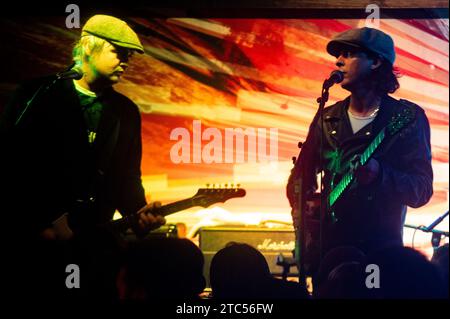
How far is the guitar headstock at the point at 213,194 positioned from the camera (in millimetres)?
4660

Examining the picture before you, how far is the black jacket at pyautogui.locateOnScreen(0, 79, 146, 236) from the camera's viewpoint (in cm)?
446

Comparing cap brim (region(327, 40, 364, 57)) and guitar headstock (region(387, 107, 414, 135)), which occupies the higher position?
cap brim (region(327, 40, 364, 57))

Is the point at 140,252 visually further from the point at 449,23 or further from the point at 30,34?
the point at 449,23

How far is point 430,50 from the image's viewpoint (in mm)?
5242

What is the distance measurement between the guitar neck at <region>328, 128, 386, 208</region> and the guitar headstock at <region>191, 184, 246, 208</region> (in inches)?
28.7

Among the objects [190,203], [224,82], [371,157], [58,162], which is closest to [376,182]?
[371,157]

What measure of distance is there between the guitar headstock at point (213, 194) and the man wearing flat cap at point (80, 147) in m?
0.37

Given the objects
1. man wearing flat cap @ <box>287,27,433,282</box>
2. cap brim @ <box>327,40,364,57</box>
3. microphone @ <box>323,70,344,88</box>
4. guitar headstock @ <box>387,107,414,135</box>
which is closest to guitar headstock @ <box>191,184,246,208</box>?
man wearing flat cap @ <box>287,27,433,282</box>

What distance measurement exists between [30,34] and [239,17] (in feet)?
6.37

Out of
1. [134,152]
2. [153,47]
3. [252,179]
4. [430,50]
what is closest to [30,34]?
[153,47]

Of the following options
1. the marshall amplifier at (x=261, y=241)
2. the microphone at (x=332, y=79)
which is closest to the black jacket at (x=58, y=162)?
the marshall amplifier at (x=261, y=241)

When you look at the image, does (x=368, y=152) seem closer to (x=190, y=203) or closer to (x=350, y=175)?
(x=350, y=175)

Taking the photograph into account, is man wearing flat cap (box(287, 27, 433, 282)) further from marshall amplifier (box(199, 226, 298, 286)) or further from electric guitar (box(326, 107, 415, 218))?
marshall amplifier (box(199, 226, 298, 286))

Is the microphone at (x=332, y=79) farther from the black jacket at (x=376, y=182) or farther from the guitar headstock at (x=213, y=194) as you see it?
the guitar headstock at (x=213, y=194)
